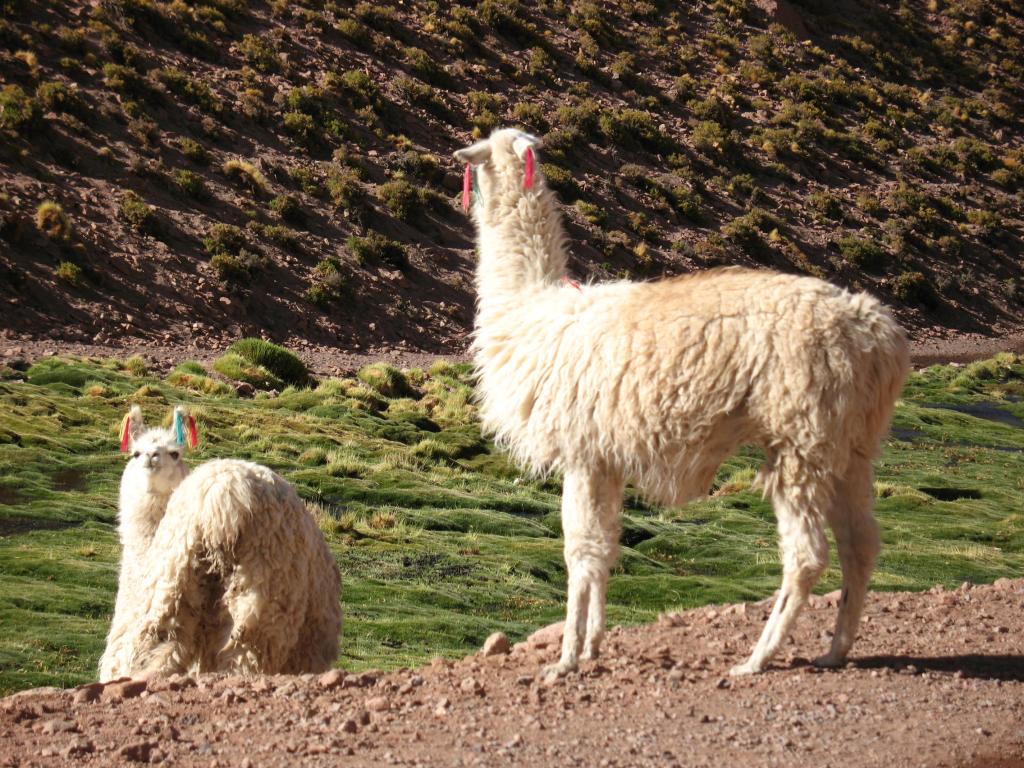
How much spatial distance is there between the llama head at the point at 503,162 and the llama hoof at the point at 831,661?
297 cm

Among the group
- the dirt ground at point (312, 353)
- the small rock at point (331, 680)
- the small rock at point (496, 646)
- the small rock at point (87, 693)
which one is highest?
the small rock at point (331, 680)

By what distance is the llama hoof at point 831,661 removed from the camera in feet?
19.8

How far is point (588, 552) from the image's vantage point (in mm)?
6066

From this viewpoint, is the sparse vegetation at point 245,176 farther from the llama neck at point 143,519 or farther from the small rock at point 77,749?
the small rock at point 77,749

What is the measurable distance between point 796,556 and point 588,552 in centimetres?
98

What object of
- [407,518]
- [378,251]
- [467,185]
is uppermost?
[467,185]

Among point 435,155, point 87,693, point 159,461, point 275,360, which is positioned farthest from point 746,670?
point 435,155

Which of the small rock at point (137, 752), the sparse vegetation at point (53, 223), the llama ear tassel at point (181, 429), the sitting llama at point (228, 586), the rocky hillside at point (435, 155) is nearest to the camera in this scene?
the small rock at point (137, 752)

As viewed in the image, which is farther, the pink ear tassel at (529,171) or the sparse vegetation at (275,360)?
the sparse vegetation at (275,360)

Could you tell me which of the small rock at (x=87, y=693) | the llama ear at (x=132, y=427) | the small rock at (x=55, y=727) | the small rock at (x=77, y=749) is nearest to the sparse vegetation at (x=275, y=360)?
the llama ear at (x=132, y=427)

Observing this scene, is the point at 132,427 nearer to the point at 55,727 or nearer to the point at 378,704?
the point at 55,727

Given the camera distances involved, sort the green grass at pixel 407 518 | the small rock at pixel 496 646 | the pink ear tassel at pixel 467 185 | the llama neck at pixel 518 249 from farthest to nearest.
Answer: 1. the green grass at pixel 407 518
2. the pink ear tassel at pixel 467 185
3. the llama neck at pixel 518 249
4. the small rock at pixel 496 646

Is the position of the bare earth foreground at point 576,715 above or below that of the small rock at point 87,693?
above

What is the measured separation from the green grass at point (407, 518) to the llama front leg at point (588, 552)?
140 inches
